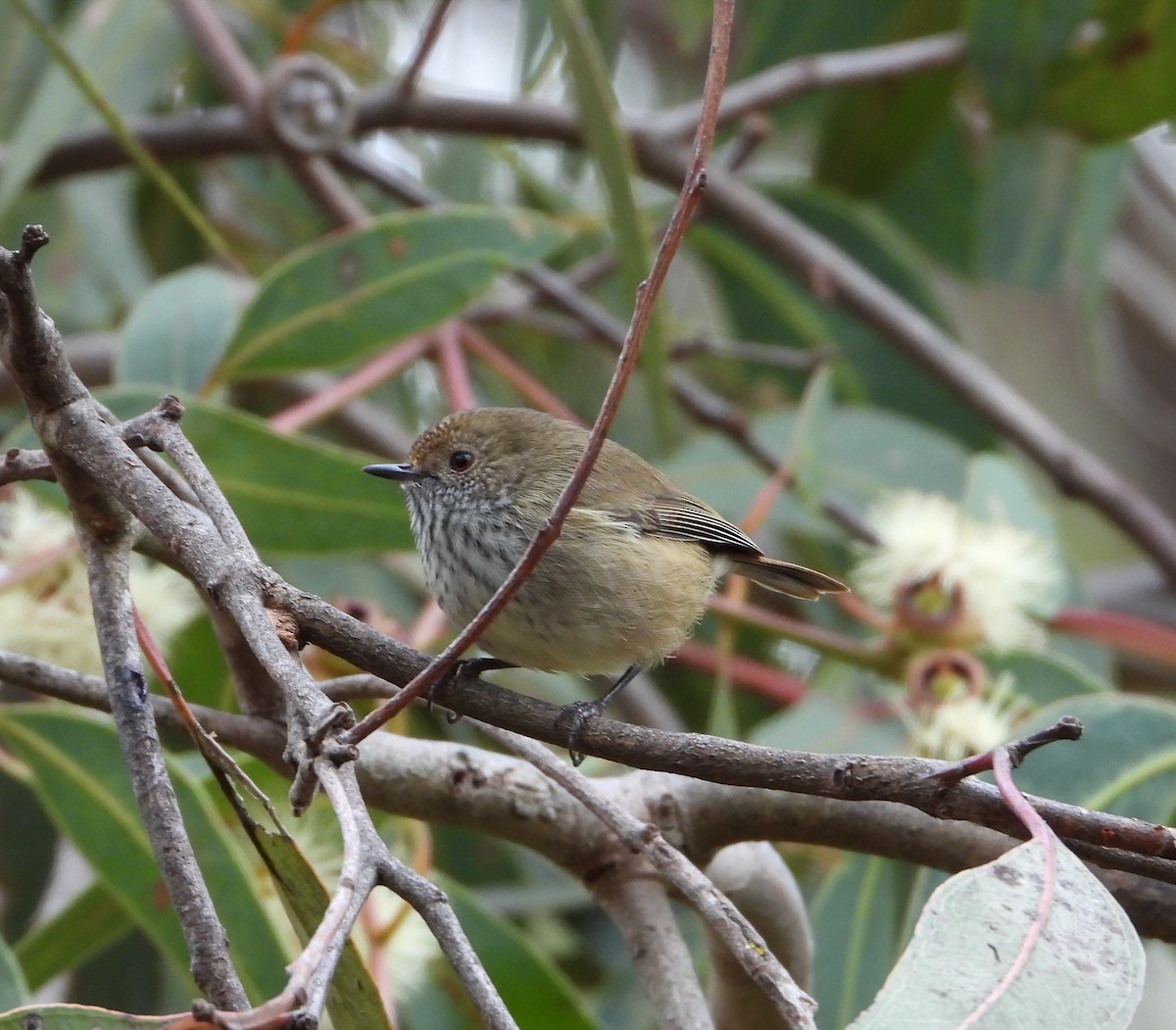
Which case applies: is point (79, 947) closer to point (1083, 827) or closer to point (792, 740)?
point (792, 740)

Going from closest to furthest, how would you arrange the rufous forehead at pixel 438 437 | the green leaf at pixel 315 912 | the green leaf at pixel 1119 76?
the green leaf at pixel 315 912 < the rufous forehead at pixel 438 437 < the green leaf at pixel 1119 76

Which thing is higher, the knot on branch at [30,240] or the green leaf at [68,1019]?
the knot on branch at [30,240]

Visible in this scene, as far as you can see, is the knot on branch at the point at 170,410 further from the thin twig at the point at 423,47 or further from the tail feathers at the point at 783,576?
the thin twig at the point at 423,47

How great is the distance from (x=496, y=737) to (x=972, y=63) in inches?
123

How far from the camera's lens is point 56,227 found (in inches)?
196

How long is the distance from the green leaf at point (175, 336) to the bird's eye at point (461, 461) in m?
0.83

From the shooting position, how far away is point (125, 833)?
264cm

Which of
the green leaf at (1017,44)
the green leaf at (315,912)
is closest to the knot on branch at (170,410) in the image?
the green leaf at (315,912)

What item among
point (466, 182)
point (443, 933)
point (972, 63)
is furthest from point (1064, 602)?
point (443, 933)

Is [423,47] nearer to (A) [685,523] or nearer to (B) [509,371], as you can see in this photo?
(B) [509,371]

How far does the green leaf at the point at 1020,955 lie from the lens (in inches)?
52.5

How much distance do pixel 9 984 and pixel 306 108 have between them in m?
2.70

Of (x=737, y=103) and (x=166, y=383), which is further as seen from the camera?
(x=737, y=103)

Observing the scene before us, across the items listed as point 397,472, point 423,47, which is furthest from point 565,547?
point 423,47
